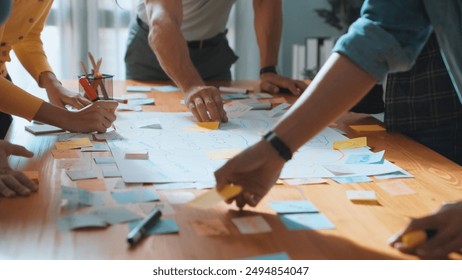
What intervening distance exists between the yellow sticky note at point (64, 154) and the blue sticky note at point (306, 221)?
53 cm

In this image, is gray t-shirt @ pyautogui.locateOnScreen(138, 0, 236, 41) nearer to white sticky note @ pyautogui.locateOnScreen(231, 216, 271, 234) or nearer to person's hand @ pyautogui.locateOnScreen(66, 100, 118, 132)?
person's hand @ pyautogui.locateOnScreen(66, 100, 118, 132)

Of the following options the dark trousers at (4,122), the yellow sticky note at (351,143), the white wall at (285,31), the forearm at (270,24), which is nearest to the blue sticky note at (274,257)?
the yellow sticky note at (351,143)

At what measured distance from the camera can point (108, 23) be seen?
357 centimetres

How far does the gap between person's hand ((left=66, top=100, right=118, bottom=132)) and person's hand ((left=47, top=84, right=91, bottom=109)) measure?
0.16 metres

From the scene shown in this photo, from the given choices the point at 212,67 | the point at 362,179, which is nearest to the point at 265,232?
the point at 362,179

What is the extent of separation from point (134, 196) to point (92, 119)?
516mm

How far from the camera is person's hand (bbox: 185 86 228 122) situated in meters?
1.71

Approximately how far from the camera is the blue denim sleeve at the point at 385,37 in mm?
1063

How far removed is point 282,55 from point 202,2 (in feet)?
5.07

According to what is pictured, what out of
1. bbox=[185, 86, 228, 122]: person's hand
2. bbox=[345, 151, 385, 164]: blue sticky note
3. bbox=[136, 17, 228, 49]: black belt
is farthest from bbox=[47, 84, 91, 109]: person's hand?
bbox=[345, 151, 385, 164]: blue sticky note

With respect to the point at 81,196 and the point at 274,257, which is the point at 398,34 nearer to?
the point at 274,257

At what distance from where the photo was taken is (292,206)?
108cm

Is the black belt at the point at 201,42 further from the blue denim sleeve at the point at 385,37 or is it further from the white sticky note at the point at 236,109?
the blue denim sleeve at the point at 385,37

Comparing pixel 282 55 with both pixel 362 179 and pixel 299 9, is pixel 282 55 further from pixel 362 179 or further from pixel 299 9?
pixel 362 179
